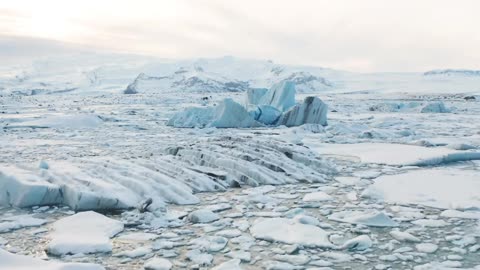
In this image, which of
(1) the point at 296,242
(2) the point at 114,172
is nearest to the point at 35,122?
(2) the point at 114,172

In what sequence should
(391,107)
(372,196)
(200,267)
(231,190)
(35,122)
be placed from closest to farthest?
(200,267), (372,196), (231,190), (35,122), (391,107)

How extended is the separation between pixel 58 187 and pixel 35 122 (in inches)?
391

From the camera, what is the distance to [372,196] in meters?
4.88

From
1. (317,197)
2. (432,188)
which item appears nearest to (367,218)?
(317,197)

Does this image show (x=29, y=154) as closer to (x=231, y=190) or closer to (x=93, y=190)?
(x=93, y=190)

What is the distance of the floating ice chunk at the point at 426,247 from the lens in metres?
3.22

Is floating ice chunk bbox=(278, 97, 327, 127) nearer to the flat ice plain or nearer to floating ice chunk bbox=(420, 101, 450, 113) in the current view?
the flat ice plain

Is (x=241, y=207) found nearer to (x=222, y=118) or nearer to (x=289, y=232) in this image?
(x=289, y=232)

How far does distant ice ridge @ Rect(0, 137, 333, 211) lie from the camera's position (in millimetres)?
4484

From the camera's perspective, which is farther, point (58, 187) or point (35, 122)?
point (35, 122)

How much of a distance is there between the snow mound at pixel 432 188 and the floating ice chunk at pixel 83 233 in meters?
2.72

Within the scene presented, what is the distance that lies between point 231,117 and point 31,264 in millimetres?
11043

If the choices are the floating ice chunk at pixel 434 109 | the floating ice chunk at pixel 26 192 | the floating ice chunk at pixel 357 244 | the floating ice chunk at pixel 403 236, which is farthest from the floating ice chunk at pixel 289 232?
the floating ice chunk at pixel 434 109

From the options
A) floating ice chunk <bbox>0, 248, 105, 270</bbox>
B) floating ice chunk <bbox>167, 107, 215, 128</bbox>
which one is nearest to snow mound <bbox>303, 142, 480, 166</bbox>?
floating ice chunk <bbox>167, 107, 215, 128</bbox>
